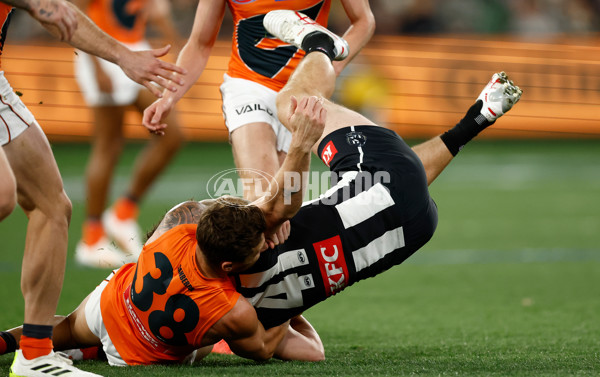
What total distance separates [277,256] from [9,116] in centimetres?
151

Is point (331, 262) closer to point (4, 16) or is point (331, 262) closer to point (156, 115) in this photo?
point (156, 115)

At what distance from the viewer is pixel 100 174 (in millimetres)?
8859

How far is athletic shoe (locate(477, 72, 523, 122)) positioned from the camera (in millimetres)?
5910

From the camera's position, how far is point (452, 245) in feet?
31.7

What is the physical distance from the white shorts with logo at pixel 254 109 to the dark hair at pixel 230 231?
5.44 feet

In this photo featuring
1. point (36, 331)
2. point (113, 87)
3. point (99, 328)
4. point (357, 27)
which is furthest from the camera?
point (113, 87)

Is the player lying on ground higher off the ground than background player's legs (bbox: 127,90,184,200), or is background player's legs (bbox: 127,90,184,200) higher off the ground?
background player's legs (bbox: 127,90,184,200)

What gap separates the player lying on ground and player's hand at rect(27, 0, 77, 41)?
1063 mm

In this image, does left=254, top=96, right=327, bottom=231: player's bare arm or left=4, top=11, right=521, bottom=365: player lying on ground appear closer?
left=254, top=96, right=327, bottom=231: player's bare arm

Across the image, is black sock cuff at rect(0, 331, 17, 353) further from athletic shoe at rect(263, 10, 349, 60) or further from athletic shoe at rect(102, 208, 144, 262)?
athletic shoe at rect(102, 208, 144, 262)

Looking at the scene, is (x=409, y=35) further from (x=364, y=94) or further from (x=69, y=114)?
(x=69, y=114)

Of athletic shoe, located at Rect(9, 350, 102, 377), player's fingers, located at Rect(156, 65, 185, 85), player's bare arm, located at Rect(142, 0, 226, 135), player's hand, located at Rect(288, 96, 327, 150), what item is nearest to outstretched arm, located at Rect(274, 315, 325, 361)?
athletic shoe, located at Rect(9, 350, 102, 377)

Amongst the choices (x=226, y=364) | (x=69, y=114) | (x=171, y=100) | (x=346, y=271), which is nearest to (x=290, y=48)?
(x=171, y=100)

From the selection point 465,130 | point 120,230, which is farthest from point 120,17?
point 465,130
